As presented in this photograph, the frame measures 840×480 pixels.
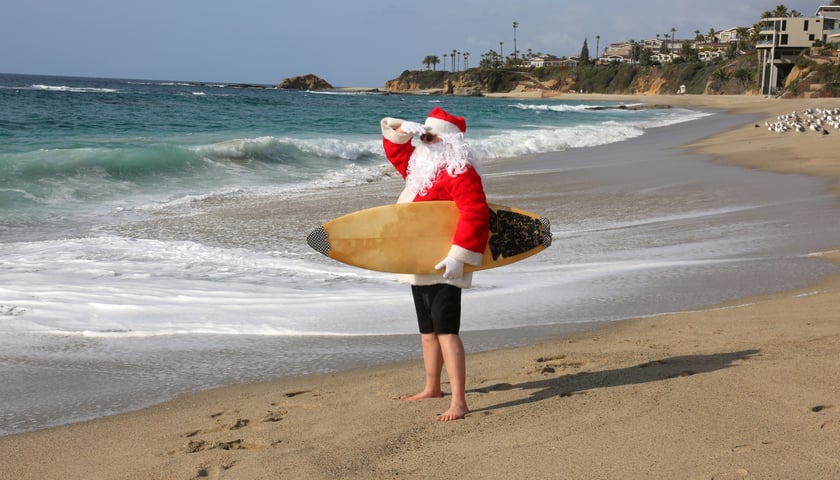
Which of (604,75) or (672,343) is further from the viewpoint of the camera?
(604,75)

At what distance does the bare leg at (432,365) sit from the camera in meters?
3.74

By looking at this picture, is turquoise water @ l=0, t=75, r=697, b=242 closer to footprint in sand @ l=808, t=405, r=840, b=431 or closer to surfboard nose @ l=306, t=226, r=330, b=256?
surfboard nose @ l=306, t=226, r=330, b=256

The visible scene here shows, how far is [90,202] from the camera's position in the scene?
37.6 ft

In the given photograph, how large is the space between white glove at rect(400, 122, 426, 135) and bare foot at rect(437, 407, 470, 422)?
1.29 metres

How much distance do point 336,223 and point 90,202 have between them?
8.55m

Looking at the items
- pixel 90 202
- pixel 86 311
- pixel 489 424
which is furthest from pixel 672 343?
pixel 90 202

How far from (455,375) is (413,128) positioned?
1.17m

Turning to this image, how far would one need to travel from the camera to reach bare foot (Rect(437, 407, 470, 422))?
3.37 meters

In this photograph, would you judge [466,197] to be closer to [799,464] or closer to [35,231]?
[799,464]

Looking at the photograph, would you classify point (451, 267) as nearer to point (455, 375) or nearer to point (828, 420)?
point (455, 375)

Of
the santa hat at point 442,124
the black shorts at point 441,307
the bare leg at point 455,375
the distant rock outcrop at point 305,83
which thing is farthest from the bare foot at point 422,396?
the distant rock outcrop at point 305,83

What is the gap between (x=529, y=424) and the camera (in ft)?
10.5

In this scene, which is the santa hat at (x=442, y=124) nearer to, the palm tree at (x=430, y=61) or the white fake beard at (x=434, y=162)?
the white fake beard at (x=434, y=162)

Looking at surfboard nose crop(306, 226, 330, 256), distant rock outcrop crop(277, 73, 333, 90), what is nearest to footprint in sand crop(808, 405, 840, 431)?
surfboard nose crop(306, 226, 330, 256)
